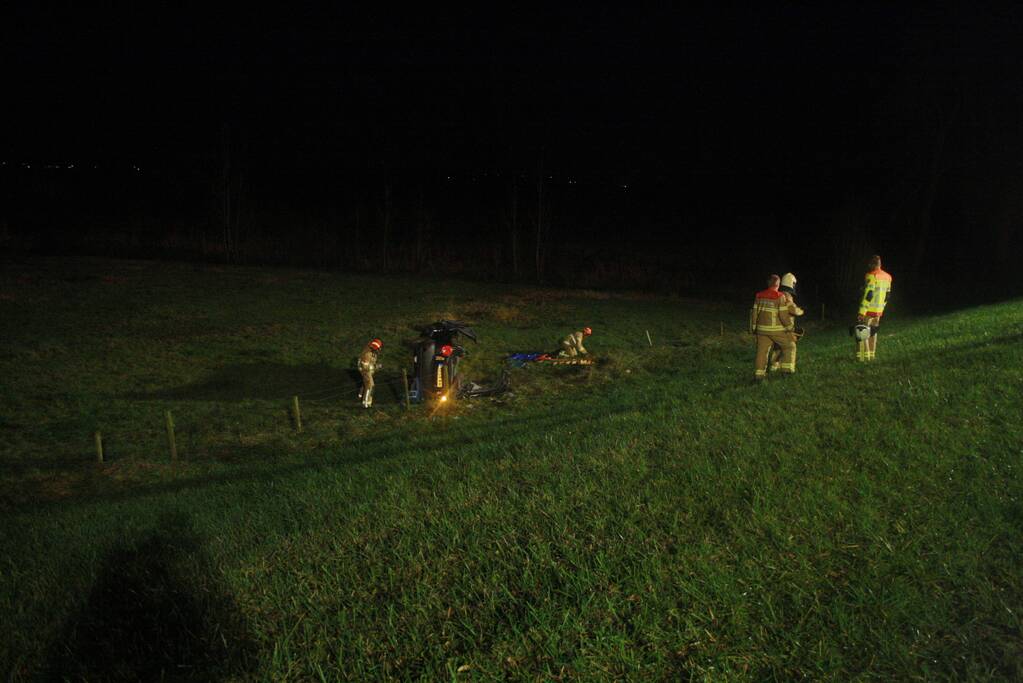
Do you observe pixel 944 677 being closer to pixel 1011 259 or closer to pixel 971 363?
pixel 971 363

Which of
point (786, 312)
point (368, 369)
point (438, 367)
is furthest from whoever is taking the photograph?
point (438, 367)

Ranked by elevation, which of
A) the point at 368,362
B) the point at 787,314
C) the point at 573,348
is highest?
the point at 787,314

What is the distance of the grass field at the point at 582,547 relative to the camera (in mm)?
4730

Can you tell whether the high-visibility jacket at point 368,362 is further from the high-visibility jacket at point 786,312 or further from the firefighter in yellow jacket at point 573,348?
the high-visibility jacket at point 786,312

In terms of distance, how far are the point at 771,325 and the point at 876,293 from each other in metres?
2.94

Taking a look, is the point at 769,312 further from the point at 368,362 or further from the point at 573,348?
the point at 573,348

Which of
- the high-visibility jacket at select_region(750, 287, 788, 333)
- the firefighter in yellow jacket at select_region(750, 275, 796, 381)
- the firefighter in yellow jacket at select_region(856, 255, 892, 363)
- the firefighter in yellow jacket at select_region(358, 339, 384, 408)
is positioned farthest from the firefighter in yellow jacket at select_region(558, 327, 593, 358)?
the high-visibility jacket at select_region(750, 287, 788, 333)

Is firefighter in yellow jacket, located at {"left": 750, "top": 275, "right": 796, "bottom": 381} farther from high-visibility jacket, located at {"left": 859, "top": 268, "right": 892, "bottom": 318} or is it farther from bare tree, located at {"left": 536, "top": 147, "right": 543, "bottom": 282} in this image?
bare tree, located at {"left": 536, "top": 147, "right": 543, "bottom": 282}

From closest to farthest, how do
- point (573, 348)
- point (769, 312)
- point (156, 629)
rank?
point (156, 629) → point (769, 312) → point (573, 348)

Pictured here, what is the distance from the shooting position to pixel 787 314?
13.6 meters

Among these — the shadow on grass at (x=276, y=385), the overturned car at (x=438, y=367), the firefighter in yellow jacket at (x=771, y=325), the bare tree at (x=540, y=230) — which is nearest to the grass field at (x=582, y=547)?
the firefighter in yellow jacket at (x=771, y=325)

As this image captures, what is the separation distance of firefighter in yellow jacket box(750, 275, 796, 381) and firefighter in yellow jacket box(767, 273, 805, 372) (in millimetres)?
17

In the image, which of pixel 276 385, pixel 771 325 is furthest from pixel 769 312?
pixel 276 385

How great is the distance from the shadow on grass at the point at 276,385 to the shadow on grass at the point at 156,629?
46.6ft
